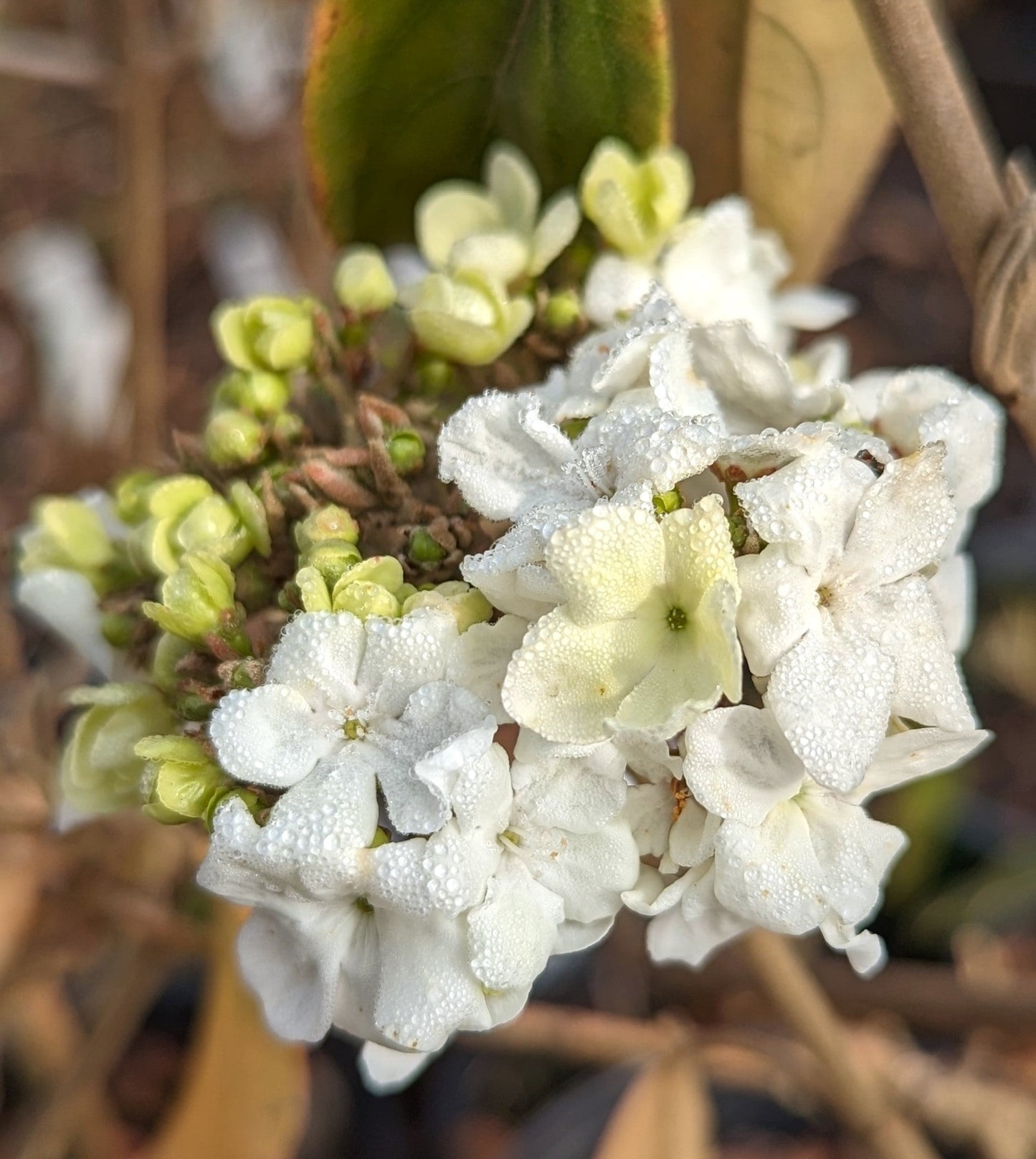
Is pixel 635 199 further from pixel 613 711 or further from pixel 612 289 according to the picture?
pixel 613 711

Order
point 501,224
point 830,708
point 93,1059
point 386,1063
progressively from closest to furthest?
point 830,708
point 386,1063
point 501,224
point 93,1059

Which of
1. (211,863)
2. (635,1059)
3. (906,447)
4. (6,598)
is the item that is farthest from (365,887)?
(6,598)

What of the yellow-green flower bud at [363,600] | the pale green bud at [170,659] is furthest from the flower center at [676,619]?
the pale green bud at [170,659]

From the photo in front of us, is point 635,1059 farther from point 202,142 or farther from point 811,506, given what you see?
point 202,142

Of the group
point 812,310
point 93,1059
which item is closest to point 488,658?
point 812,310

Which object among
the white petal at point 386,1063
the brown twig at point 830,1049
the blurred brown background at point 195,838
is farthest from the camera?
the blurred brown background at point 195,838

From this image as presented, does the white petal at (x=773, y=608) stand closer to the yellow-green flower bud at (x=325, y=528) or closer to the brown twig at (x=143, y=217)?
the yellow-green flower bud at (x=325, y=528)
